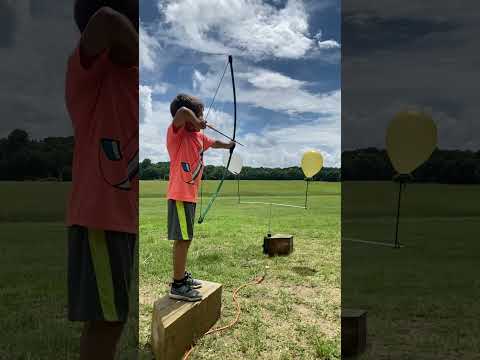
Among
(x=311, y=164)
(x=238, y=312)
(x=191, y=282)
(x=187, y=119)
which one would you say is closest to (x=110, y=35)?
(x=187, y=119)

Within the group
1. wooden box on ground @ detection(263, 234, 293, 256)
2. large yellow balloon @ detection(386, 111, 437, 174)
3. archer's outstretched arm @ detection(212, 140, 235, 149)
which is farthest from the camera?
wooden box on ground @ detection(263, 234, 293, 256)

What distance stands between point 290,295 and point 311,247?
184 cm

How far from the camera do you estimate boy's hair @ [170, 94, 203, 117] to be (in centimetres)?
175

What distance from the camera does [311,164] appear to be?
6.03 meters

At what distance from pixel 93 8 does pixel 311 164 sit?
18.0ft

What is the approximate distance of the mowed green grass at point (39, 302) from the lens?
59.1 inches

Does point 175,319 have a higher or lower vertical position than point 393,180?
lower

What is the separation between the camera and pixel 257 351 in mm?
1622

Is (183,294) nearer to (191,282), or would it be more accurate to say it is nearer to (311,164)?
(191,282)

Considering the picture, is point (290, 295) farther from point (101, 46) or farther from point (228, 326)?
point (101, 46)

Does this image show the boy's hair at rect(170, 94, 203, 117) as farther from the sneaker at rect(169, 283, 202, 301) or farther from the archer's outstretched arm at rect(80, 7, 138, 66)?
the archer's outstretched arm at rect(80, 7, 138, 66)

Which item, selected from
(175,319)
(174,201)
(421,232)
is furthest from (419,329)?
(421,232)

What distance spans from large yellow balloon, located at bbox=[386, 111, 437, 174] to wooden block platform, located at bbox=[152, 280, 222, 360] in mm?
1193

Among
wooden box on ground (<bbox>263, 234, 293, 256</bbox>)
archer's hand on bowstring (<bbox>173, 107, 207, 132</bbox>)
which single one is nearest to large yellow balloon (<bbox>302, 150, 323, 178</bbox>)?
wooden box on ground (<bbox>263, 234, 293, 256</bbox>)
